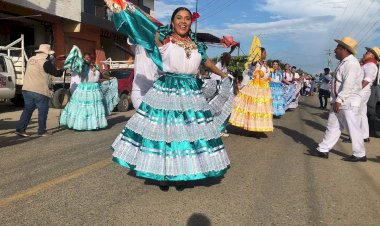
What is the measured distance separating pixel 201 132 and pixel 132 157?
31.5 inches

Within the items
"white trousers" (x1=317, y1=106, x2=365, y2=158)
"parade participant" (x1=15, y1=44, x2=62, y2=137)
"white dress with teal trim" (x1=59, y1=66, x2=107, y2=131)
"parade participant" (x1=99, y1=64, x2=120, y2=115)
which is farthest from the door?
"white trousers" (x1=317, y1=106, x2=365, y2=158)

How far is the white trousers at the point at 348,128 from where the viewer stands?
23.5ft

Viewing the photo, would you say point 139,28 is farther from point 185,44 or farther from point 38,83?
point 38,83

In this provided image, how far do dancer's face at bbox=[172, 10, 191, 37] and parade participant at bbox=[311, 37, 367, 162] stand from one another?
3.48 meters

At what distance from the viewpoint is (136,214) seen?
13.6ft

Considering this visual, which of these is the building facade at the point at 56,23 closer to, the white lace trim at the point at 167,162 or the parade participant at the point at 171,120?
the parade participant at the point at 171,120

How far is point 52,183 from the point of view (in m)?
5.19

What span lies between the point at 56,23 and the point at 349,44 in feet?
64.6

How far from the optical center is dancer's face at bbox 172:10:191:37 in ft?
15.5

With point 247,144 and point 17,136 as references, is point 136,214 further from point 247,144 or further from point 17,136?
point 17,136

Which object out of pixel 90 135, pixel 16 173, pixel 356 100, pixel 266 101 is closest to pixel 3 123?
pixel 90 135

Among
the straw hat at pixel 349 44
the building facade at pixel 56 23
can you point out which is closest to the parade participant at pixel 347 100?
the straw hat at pixel 349 44

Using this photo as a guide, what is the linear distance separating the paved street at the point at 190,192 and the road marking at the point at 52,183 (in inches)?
0.5

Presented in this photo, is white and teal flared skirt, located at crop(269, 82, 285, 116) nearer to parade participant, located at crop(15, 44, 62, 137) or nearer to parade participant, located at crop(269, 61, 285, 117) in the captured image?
parade participant, located at crop(269, 61, 285, 117)
